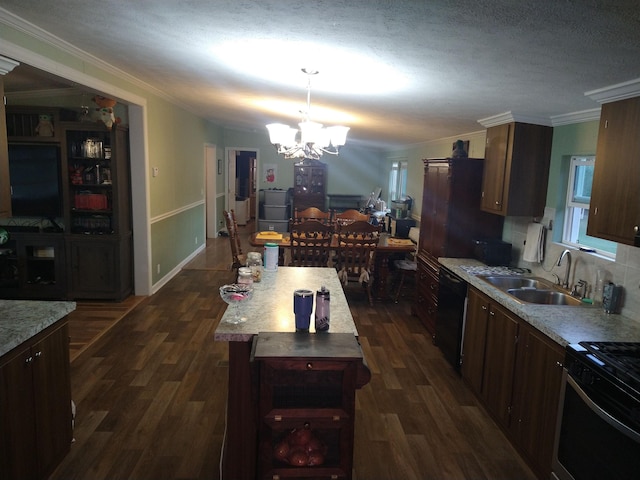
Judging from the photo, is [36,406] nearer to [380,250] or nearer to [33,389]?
[33,389]

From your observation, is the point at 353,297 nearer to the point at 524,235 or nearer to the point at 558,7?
the point at 524,235

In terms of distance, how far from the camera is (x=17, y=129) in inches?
197

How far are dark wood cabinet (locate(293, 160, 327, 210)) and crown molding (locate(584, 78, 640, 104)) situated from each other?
8341 millimetres

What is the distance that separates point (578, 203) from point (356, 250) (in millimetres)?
2485

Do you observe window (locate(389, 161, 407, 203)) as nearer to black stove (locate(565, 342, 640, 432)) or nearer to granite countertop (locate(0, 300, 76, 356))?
black stove (locate(565, 342, 640, 432))

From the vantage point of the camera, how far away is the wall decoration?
1070 centimetres

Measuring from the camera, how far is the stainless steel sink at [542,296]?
10.2 feet

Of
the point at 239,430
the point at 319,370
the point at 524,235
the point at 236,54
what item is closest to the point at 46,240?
the point at 236,54

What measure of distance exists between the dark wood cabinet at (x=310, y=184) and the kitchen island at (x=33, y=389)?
852 centimetres

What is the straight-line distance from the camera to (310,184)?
35.6ft

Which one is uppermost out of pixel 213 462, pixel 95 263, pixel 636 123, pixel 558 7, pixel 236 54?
pixel 236 54

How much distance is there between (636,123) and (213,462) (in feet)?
9.63

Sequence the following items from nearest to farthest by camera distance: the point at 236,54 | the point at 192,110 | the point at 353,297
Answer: the point at 236,54 → the point at 353,297 → the point at 192,110

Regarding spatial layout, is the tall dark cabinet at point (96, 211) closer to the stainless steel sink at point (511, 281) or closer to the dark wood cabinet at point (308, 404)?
the dark wood cabinet at point (308, 404)
